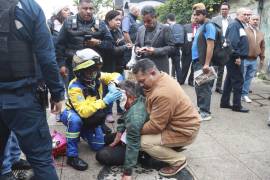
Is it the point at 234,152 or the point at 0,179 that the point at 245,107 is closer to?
the point at 234,152

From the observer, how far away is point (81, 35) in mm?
4547

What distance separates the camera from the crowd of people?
98.8 inches

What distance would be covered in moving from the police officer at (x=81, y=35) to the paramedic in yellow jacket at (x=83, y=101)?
830mm

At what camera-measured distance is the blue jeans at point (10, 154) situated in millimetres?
3201

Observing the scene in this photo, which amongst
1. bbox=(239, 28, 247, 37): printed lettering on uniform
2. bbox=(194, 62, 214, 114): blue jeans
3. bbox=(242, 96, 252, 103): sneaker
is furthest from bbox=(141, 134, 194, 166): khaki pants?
bbox=(242, 96, 252, 103): sneaker

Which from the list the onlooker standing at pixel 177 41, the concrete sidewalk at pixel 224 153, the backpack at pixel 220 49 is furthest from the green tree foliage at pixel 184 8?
the backpack at pixel 220 49

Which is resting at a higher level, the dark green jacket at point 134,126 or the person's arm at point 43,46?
the person's arm at point 43,46

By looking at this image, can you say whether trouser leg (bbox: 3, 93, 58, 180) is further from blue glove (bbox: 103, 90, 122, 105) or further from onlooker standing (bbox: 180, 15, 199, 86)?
onlooker standing (bbox: 180, 15, 199, 86)

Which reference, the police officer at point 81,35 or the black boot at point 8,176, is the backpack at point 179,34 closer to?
the police officer at point 81,35

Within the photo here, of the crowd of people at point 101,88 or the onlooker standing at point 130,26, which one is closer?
the crowd of people at point 101,88

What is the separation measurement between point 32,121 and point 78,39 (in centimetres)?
220

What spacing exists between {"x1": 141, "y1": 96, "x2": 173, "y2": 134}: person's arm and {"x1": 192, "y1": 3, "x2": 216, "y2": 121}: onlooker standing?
1952 millimetres

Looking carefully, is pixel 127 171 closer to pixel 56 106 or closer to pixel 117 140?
pixel 117 140

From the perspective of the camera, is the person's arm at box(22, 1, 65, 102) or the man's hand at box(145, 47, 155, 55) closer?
the person's arm at box(22, 1, 65, 102)
